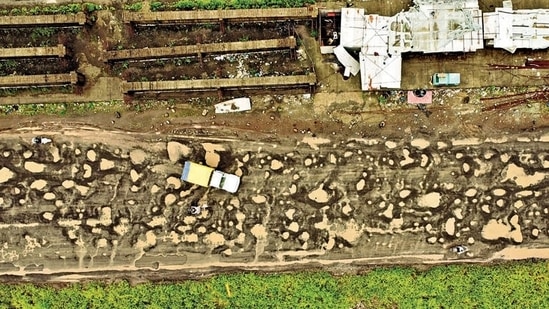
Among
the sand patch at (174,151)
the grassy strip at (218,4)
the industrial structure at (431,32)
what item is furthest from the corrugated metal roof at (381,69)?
the sand patch at (174,151)

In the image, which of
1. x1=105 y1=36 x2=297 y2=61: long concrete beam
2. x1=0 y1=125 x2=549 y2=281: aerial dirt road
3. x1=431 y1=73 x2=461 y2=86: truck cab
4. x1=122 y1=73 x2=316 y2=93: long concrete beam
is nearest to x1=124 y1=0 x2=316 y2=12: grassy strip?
x1=105 y1=36 x2=297 y2=61: long concrete beam

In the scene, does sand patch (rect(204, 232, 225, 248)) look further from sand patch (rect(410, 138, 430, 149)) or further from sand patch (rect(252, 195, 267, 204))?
sand patch (rect(410, 138, 430, 149))

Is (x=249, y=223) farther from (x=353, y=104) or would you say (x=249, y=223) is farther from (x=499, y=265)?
(x=499, y=265)

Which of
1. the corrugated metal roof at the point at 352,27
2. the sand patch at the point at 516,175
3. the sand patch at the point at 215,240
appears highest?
the corrugated metal roof at the point at 352,27

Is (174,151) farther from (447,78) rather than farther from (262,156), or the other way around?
(447,78)

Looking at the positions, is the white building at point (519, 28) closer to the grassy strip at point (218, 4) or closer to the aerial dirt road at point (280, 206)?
the aerial dirt road at point (280, 206)

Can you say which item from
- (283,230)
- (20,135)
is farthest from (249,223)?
(20,135)

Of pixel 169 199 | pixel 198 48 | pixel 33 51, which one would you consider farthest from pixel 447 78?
pixel 33 51
